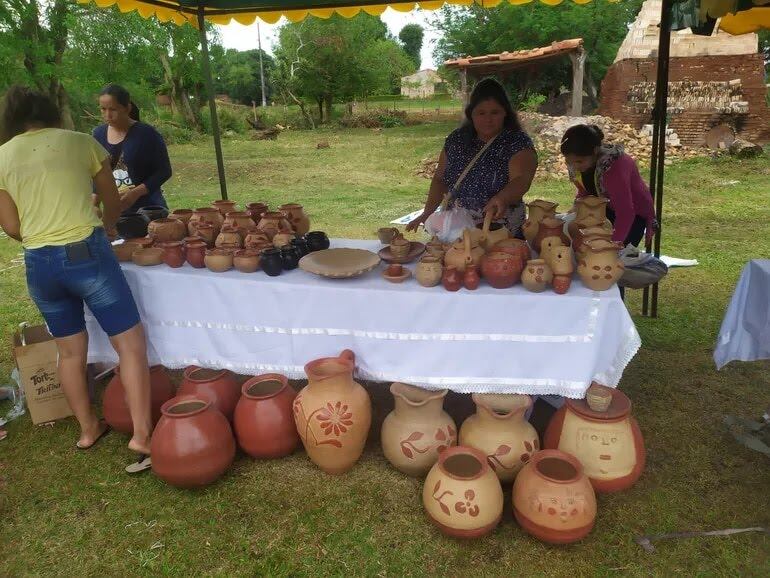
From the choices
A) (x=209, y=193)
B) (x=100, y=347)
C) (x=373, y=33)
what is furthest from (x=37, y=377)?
(x=373, y=33)

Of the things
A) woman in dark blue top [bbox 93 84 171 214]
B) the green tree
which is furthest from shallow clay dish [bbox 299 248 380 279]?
the green tree

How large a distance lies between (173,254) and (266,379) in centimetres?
75

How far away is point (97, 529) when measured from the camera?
2.21m

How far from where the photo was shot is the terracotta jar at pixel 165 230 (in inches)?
111

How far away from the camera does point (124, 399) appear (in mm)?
2674

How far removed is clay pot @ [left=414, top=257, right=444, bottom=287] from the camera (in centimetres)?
226

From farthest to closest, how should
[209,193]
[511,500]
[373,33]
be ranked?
[373,33] < [209,193] < [511,500]

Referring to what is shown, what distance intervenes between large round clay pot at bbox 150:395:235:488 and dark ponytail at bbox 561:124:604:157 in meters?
2.29

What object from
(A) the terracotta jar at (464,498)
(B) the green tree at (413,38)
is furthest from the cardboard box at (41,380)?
(B) the green tree at (413,38)

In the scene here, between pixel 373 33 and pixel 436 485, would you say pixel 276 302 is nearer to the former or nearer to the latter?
pixel 436 485

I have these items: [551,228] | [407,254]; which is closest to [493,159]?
[551,228]

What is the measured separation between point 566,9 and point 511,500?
17.7 metres

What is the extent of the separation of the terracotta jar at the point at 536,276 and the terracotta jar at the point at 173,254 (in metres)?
1.63

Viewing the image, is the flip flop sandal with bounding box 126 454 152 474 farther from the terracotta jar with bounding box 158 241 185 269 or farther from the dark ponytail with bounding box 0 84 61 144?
the dark ponytail with bounding box 0 84 61 144
